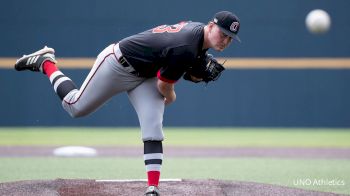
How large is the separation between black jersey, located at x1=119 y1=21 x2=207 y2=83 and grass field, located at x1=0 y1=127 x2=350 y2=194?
1.81 metres

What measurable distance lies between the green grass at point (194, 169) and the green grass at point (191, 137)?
193 cm

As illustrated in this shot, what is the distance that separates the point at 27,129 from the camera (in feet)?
39.9

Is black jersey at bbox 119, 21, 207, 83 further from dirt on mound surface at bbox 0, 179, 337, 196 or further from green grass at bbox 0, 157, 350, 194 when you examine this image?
green grass at bbox 0, 157, 350, 194

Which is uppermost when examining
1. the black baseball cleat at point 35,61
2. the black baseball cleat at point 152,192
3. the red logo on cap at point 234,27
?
the black baseball cleat at point 35,61

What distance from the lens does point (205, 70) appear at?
4.99 m

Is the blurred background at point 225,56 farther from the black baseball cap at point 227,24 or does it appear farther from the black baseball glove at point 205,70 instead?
the black baseball cap at point 227,24

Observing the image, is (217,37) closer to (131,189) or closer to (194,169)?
(131,189)

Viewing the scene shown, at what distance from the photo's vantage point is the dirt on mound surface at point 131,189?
4926 mm

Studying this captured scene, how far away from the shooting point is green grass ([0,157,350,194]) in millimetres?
6477

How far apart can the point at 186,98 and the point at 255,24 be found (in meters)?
1.80
